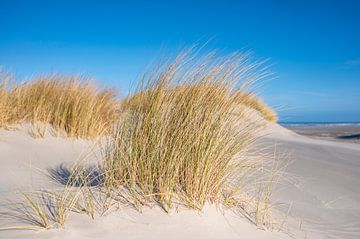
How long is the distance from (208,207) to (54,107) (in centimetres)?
365

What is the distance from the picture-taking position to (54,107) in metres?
4.82

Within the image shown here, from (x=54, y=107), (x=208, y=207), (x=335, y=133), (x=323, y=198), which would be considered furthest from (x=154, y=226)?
(x=335, y=133)

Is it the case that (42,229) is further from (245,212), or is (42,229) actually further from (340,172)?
(340,172)

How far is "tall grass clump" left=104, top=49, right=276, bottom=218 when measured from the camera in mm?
1820

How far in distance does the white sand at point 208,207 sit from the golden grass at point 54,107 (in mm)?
285

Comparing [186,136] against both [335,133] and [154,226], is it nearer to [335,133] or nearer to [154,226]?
[154,226]

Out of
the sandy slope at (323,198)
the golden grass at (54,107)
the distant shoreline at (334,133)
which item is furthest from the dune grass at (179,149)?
the distant shoreline at (334,133)

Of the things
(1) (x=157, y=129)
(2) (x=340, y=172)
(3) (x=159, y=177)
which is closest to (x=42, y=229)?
(3) (x=159, y=177)

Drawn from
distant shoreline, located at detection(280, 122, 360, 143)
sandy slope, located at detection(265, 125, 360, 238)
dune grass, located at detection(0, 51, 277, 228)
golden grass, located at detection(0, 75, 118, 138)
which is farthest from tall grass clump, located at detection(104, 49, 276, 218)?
distant shoreline, located at detection(280, 122, 360, 143)

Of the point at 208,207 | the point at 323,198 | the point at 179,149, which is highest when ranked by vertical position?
the point at 179,149

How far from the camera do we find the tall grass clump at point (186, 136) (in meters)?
1.82

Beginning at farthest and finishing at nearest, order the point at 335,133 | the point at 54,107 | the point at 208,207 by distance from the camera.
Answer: the point at 335,133, the point at 54,107, the point at 208,207

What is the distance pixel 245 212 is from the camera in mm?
1991

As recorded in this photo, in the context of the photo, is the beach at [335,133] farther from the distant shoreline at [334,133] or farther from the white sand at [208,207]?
the white sand at [208,207]
